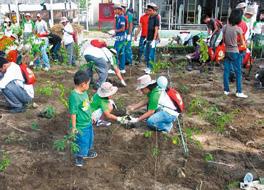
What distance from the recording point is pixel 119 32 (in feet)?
27.6

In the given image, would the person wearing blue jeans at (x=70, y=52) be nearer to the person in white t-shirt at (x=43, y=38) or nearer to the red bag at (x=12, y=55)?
the person in white t-shirt at (x=43, y=38)

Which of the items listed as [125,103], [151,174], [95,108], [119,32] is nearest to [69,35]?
[119,32]

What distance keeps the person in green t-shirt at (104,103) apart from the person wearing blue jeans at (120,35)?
366 cm

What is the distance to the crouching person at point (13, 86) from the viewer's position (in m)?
5.57

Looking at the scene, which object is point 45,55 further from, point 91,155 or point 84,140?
point 84,140

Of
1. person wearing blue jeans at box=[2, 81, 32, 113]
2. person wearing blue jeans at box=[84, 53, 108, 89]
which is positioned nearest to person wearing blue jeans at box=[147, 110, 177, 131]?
person wearing blue jeans at box=[84, 53, 108, 89]

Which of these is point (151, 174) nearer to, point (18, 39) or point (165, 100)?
point (165, 100)

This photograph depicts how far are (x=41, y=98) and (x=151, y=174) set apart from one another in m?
3.45

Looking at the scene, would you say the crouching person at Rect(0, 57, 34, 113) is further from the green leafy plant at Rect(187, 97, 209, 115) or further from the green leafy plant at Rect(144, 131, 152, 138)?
the green leafy plant at Rect(187, 97, 209, 115)

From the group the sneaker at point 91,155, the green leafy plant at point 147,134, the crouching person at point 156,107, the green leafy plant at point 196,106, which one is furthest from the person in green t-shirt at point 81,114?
the green leafy plant at point 196,106

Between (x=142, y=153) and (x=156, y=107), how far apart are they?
2.29 feet

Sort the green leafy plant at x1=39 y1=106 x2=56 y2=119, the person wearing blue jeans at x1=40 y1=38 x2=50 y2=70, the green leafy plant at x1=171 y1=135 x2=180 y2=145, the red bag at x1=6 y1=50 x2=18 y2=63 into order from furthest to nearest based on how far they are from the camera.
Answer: the person wearing blue jeans at x1=40 y1=38 x2=50 y2=70
the red bag at x1=6 y1=50 x2=18 y2=63
the green leafy plant at x1=39 y1=106 x2=56 y2=119
the green leafy plant at x1=171 y1=135 x2=180 y2=145

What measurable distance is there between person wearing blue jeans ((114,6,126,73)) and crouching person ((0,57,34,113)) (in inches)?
122

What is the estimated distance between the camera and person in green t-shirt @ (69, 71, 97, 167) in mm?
3561
